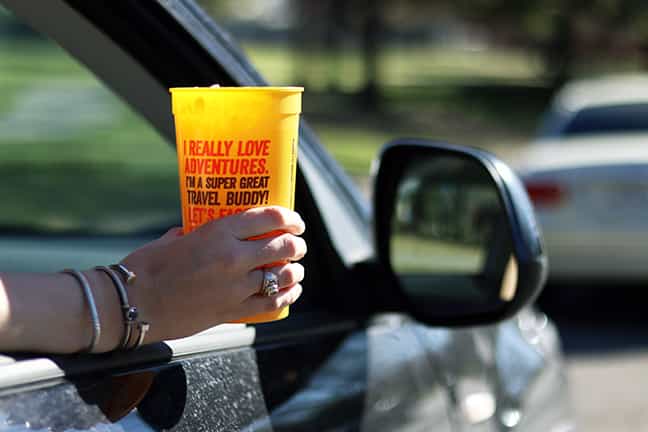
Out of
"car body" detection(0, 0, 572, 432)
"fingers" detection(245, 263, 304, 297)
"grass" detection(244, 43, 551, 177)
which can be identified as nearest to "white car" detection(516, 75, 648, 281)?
"car body" detection(0, 0, 572, 432)

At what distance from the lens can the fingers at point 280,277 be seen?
1426 millimetres

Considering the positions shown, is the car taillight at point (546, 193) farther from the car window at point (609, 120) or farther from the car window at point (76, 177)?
the car window at point (76, 177)

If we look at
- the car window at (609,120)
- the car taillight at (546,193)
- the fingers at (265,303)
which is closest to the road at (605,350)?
the car taillight at (546,193)

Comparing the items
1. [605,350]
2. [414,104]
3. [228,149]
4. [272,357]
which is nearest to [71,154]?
[272,357]

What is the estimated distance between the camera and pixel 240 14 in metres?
85.6

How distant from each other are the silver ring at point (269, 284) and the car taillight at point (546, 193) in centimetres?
666

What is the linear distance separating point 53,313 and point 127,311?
95 millimetres

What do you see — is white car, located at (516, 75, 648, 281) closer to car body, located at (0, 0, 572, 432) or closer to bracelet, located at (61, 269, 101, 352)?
car body, located at (0, 0, 572, 432)

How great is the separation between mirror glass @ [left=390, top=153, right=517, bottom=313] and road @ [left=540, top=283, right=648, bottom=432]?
212 centimetres

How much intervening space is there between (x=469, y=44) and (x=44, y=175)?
8171 centimetres

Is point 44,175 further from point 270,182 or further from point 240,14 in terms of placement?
point 240,14

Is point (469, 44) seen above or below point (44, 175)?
below

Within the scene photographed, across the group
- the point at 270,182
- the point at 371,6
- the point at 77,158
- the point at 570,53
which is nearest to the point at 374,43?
the point at 371,6

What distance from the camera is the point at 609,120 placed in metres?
9.47
